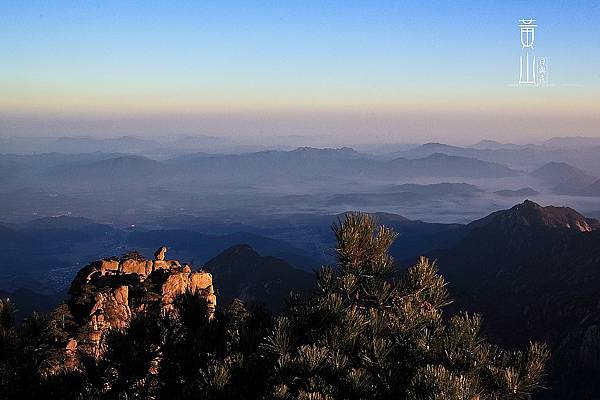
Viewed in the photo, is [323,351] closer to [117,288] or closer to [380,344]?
[380,344]

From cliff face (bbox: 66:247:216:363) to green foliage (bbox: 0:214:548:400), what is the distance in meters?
25.2

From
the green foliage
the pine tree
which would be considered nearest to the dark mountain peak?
the green foliage

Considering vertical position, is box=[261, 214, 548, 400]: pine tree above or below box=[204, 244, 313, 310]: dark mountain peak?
above

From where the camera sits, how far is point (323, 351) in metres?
8.89

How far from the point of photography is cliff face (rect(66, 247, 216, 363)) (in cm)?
3841

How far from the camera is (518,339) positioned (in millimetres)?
100875

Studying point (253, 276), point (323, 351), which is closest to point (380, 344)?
point (323, 351)

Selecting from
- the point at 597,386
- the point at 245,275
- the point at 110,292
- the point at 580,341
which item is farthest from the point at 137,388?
the point at 245,275

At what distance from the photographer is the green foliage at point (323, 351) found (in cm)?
884

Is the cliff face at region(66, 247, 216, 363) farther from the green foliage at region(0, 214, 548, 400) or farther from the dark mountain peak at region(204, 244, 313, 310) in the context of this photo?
the dark mountain peak at region(204, 244, 313, 310)

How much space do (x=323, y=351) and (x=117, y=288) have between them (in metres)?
37.3

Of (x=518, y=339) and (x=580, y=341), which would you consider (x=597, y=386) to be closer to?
(x=580, y=341)

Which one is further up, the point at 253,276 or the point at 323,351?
the point at 323,351

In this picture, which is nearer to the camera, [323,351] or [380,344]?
[323,351]
